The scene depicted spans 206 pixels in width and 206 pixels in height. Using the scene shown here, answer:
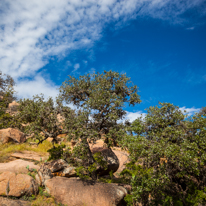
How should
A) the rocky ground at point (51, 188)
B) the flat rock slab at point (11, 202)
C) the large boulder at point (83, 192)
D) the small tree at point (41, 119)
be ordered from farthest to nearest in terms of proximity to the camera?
the small tree at point (41, 119) < the large boulder at point (83, 192) < the rocky ground at point (51, 188) < the flat rock slab at point (11, 202)

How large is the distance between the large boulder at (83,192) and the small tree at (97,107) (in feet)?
8.98

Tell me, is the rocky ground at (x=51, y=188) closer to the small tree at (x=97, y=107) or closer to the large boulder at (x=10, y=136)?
the small tree at (x=97, y=107)

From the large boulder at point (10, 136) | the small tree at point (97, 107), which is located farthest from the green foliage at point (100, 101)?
the large boulder at point (10, 136)

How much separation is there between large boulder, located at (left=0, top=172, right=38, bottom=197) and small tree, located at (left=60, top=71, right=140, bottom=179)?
16.7ft

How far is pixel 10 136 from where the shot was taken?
26.8 metres

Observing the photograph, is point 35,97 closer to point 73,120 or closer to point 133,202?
point 73,120

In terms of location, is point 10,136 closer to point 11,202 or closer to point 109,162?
point 11,202

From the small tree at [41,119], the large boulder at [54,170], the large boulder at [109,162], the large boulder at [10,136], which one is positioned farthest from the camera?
the large boulder at [10,136]

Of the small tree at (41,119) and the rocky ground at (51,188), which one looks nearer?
the rocky ground at (51,188)

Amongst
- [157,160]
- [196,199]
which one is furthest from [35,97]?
[196,199]

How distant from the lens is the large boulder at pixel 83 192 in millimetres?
13500

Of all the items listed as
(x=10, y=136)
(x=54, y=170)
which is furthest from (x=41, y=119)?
(x=10, y=136)

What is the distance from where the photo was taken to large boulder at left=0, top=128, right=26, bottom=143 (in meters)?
25.9

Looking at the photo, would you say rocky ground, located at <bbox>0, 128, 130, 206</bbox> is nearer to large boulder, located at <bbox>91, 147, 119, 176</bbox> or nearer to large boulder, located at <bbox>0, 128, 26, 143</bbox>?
large boulder, located at <bbox>91, 147, 119, 176</bbox>
